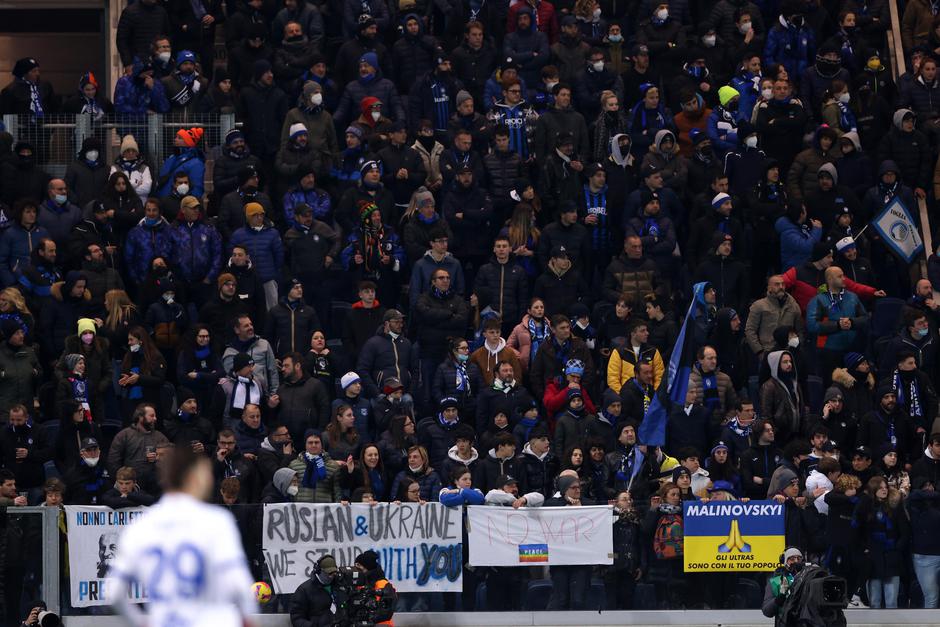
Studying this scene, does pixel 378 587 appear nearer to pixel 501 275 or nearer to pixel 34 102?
pixel 501 275

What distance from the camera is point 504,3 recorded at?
26.2m

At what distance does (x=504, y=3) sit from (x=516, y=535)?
921cm

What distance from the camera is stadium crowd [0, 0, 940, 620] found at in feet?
66.1

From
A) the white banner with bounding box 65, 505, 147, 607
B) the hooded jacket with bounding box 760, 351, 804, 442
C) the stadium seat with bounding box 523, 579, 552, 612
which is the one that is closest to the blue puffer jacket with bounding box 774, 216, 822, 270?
the hooded jacket with bounding box 760, 351, 804, 442

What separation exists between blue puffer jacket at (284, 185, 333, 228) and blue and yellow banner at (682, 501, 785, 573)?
6240mm

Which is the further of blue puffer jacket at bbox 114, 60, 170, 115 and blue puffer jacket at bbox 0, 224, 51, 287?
blue puffer jacket at bbox 114, 60, 170, 115

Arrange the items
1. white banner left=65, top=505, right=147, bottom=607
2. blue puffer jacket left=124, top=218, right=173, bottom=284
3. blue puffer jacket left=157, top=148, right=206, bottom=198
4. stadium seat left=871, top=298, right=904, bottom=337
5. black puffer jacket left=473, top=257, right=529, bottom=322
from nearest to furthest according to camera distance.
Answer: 1. white banner left=65, top=505, right=147, bottom=607
2. blue puffer jacket left=124, top=218, right=173, bottom=284
3. black puffer jacket left=473, top=257, right=529, bottom=322
4. blue puffer jacket left=157, top=148, right=206, bottom=198
5. stadium seat left=871, top=298, right=904, bottom=337

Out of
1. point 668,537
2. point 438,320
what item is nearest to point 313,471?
point 438,320

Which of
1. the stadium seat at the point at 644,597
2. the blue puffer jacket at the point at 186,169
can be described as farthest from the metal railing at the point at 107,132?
the stadium seat at the point at 644,597

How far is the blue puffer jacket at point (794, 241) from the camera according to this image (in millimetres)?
23672

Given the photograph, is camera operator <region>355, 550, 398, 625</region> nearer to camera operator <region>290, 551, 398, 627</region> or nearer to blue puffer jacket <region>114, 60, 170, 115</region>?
camera operator <region>290, 551, 398, 627</region>

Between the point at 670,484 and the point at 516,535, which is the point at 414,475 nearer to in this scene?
the point at 516,535

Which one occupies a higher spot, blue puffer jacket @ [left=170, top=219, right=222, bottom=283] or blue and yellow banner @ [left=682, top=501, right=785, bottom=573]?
blue puffer jacket @ [left=170, top=219, right=222, bottom=283]

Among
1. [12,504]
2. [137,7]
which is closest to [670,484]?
[12,504]
